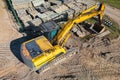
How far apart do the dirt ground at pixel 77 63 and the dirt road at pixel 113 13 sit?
15.6 feet

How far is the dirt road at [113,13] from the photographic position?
2803 centimetres

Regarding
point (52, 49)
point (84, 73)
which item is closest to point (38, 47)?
point (52, 49)

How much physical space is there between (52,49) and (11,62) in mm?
4110

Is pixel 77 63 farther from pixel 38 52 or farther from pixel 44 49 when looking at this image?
pixel 38 52

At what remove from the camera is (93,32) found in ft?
82.2

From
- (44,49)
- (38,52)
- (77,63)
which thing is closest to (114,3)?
(77,63)

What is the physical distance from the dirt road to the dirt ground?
4743 millimetres

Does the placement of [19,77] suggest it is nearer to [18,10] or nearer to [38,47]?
[38,47]

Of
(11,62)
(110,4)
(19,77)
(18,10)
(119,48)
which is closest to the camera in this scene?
(19,77)

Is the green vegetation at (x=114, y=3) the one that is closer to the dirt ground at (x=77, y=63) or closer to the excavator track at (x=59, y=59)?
the dirt ground at (x=77, y=63)

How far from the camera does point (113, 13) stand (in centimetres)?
2900

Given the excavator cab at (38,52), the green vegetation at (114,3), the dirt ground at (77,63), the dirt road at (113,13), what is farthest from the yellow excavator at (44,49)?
the green vegetation at (114,3)

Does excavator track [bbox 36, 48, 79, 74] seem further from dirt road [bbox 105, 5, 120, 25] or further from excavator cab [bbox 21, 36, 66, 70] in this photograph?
dirt road [bbox 105, 5, 120, 25]

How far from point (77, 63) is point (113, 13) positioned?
1095 centimetres
